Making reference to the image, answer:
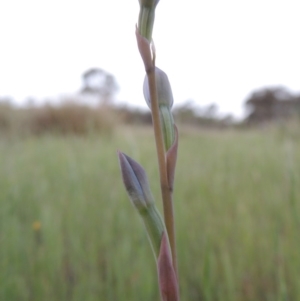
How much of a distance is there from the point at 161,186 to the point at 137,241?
78 centimetres

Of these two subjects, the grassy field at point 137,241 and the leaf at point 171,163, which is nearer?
the leaf at point 171,163

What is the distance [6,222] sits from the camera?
909 millimetres

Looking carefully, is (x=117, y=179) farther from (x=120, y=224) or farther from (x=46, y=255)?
(x=46, y=255)

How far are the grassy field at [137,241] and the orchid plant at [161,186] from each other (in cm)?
26

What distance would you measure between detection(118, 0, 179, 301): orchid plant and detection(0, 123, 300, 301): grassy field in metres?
0.26

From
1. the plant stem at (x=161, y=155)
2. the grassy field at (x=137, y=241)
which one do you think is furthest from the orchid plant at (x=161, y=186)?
the grassy field at (x=137, y=241)

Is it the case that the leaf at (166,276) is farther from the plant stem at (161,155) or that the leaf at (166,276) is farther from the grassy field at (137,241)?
the grassy field at (137,241)

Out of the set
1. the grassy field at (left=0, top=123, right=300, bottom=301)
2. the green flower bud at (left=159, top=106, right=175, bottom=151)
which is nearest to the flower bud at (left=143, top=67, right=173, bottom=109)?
the green flower bud at (left=159, top=106, right=175, bottom=151)

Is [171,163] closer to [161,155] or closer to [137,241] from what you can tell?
[161,155]

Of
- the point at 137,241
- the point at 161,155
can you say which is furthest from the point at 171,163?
the point at 137,241

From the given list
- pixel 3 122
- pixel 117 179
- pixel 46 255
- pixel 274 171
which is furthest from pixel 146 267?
pixel 3 122

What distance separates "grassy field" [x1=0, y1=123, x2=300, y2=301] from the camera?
70cm

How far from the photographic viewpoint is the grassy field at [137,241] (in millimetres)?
696

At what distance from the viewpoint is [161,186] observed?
0.61ft
